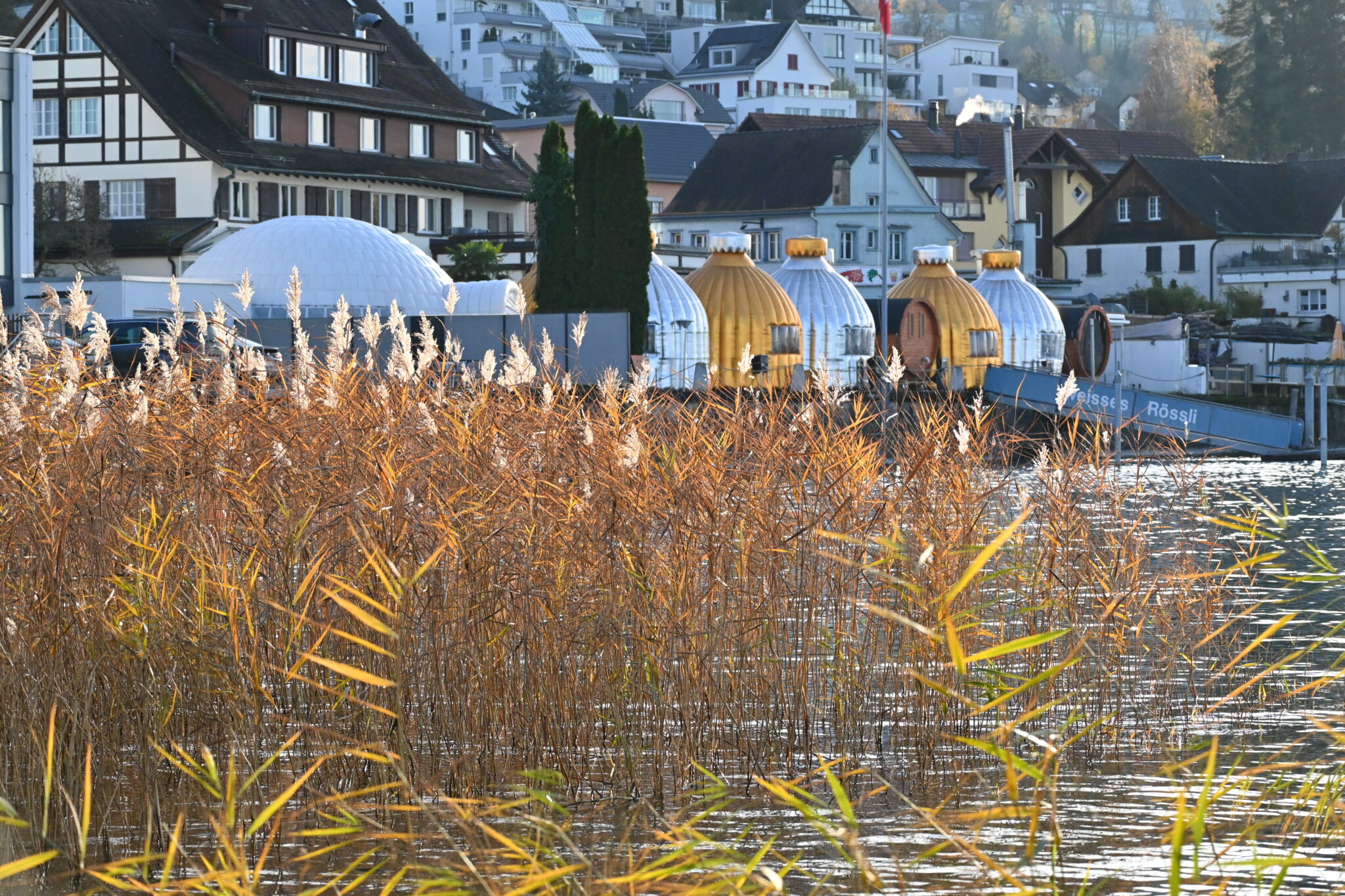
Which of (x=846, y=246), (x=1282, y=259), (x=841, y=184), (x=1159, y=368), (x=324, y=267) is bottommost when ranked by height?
(x=1159, y=368)

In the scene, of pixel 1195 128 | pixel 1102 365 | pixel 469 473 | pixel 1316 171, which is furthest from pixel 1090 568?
pixel 1195 128

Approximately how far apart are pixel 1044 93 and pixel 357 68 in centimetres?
9590

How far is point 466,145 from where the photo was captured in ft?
220

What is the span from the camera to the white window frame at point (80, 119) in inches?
2232

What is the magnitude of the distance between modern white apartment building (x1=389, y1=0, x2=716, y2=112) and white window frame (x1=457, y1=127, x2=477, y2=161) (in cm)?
6087

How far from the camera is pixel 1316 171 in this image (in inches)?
3305

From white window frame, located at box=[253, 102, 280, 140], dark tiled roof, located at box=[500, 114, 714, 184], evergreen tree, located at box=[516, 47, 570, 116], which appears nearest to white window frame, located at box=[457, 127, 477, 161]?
white window frame, located at box=[253, 102, 280, 140]

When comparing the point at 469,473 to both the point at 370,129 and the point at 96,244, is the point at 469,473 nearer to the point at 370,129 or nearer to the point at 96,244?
the point at 96,244

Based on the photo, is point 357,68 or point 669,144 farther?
point 669,144

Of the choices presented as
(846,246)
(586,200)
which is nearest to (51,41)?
(586,200)

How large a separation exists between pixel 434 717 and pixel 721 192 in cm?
6956

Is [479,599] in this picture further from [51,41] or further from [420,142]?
[420,142]

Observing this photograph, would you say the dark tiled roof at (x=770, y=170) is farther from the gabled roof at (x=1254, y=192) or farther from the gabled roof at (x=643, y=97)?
the gabled roof at (x=643, y=97)

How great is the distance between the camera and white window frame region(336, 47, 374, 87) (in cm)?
6269
